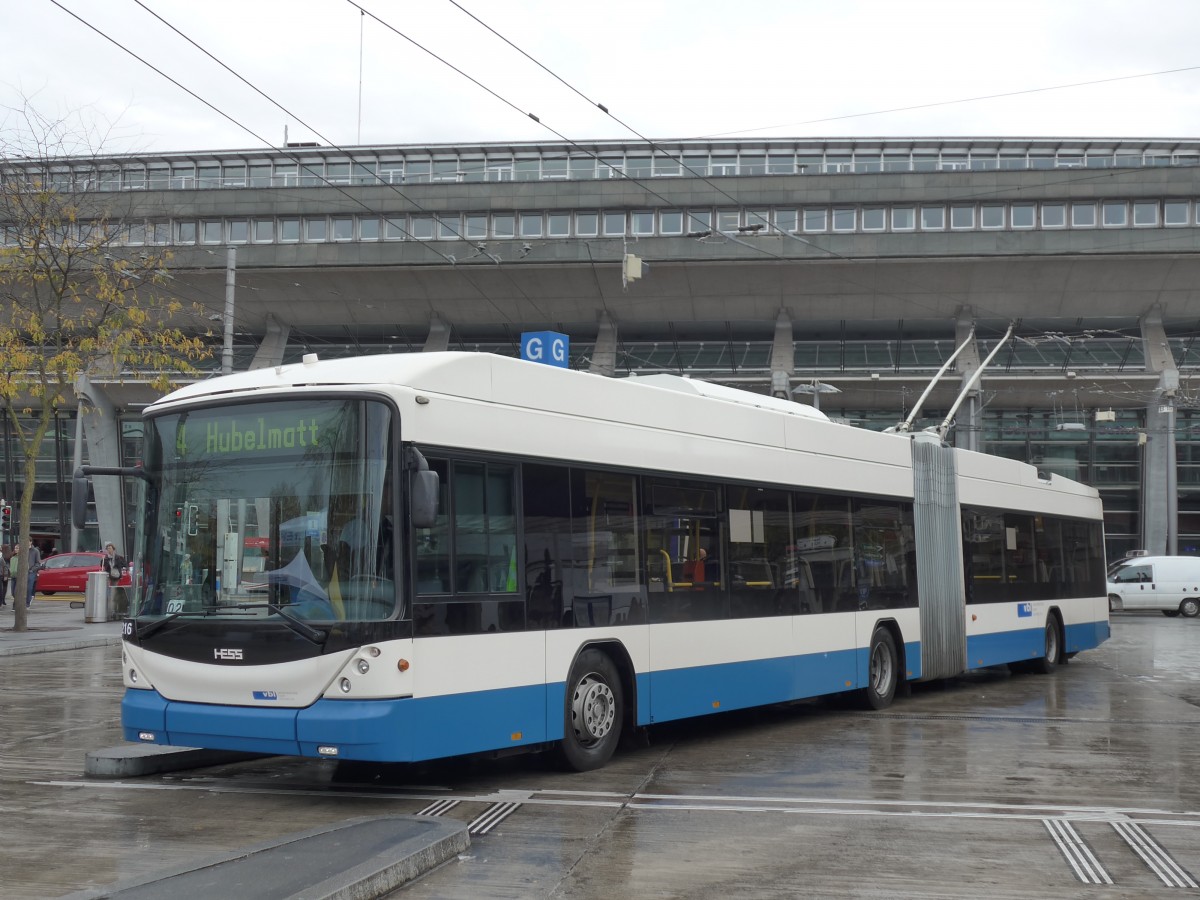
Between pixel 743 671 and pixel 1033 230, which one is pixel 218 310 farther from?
pixel 743 671

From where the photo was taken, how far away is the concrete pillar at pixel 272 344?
46.7 metres

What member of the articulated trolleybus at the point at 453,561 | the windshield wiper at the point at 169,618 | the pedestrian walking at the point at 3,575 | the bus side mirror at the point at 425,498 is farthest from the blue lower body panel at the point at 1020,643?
the pedestrian walking at the point at 3,575

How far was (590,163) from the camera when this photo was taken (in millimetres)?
53000

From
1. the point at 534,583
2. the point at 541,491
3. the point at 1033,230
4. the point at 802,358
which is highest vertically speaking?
the point at 1033,230

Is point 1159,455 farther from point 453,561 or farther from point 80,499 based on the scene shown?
point 80,499

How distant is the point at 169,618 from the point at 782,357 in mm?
38525

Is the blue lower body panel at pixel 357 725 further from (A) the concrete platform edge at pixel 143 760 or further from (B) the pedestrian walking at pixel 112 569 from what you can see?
(B) the pedestrian walking at pixel 112 569

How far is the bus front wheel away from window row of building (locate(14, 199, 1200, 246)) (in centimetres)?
3497

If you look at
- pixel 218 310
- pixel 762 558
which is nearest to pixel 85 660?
pixel 762 558

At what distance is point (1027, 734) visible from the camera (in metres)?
12.5

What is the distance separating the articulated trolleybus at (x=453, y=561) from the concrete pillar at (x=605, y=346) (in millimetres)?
33405

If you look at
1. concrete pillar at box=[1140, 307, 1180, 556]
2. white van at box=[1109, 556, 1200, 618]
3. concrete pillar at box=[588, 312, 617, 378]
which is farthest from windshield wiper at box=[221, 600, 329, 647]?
concrete pillar at box=[1140, 307, 1180, 556]

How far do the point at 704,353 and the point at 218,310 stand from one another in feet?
55.9

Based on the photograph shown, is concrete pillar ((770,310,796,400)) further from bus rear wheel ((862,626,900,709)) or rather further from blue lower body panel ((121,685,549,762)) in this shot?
blue lower body panel ((121,685,549,762))
